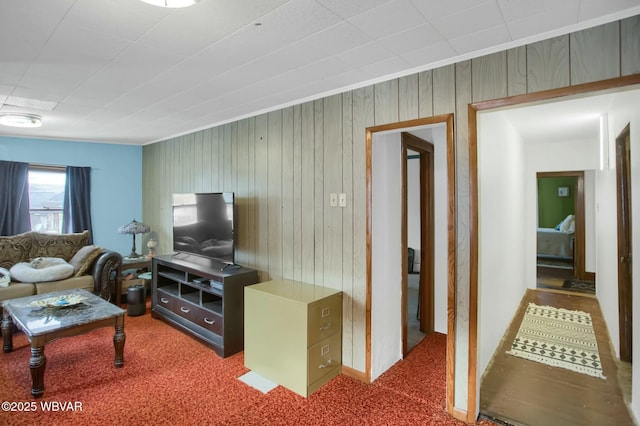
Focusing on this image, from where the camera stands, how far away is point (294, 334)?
257 centimetres

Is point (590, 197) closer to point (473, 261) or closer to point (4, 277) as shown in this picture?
point (473, 261)

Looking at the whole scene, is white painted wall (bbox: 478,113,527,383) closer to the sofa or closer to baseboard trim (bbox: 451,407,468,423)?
baseboard trim (bbox: 451,407,468,423)

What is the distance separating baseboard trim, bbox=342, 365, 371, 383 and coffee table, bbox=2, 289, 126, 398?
1.84 meters

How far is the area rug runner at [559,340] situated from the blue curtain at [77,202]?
5.78 metres

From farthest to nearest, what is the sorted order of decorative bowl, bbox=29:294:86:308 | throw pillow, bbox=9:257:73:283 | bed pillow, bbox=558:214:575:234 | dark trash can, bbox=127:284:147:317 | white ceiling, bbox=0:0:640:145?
bed pillow, bbox=558:214:575:234
dark trash can, bbox=127:284:147:317
throw pillow, bbox=9:257:73:283
decorative bowl, bbox=29:294:86:308
white ceiling, bbox=0:0:640:145

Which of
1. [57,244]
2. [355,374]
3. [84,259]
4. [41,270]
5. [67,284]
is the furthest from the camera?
[57,244]

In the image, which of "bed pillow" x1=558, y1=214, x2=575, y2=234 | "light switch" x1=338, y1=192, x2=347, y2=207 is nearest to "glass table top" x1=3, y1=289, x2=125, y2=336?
"light switch" x1=338, y1=192, x2=347, y2=207

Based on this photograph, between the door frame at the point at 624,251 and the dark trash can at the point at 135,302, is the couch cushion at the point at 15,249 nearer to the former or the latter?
the dark trash can at the point at 135,302

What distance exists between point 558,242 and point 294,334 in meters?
7.72

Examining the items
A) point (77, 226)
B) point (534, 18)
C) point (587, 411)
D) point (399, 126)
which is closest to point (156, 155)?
point (77, 226)

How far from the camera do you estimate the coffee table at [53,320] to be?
7.99 feet

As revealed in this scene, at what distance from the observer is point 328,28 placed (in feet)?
6.08

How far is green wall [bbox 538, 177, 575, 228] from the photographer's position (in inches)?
363

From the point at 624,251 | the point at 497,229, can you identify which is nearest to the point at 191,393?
the point at 497,229
